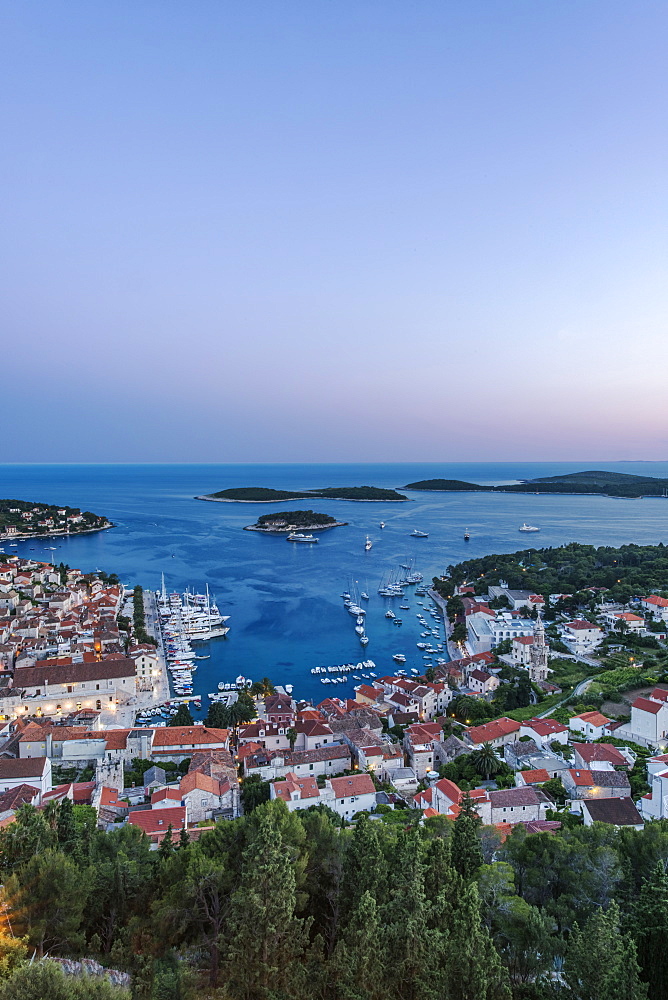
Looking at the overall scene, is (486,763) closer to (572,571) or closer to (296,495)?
(572,571)

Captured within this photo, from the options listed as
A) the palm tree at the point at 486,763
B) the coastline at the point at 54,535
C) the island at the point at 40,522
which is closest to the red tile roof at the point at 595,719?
the palm tree at the point at 486,763

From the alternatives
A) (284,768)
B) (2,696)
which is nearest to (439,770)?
(284,768)

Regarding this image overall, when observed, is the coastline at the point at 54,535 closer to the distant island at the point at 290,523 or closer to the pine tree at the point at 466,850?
the distant island at the point at 290,523

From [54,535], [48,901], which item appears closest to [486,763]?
[48,901]

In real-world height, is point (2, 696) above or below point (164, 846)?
below

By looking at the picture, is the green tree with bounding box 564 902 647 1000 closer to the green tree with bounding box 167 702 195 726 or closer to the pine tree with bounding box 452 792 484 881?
the pine tree with bounding box 452 792 484 881

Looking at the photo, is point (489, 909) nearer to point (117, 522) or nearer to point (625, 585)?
point (625, 585)
